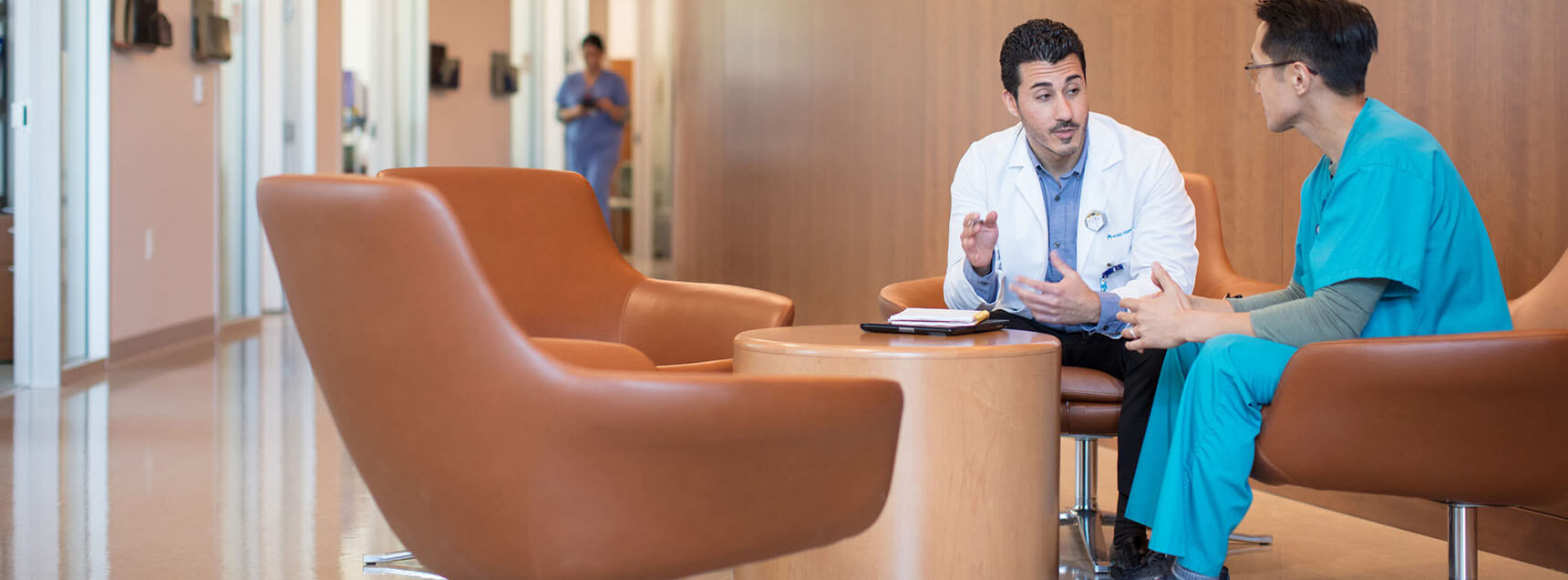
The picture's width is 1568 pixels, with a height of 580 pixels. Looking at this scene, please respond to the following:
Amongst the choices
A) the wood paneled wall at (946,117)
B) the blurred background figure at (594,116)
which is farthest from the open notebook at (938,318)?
the blurred background figure at (594,116)

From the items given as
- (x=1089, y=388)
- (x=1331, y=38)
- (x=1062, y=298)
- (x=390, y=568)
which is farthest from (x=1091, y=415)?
Answer: (x=390, y=568)

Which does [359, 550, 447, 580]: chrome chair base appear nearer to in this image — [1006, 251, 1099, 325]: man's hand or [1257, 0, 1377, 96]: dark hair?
[1006, 251, 1099, 325]: man's hand

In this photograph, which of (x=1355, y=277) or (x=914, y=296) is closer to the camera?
(x=1355, y=277)

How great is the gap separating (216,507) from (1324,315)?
254cm

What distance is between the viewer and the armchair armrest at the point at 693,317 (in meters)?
3.00

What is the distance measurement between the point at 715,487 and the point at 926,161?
370 centimetres

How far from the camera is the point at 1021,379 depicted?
2.14m

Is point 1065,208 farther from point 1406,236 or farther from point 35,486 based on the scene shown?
point 35,486

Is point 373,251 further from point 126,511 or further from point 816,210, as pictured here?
point 816,210

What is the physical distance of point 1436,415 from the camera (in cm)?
203

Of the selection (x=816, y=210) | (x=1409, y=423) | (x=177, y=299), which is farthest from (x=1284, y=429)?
(x=177, y=299)

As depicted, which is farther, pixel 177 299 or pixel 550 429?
pixel 177 299

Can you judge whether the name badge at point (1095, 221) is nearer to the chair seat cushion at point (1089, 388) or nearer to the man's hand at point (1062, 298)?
the man's hand at point (1062, 298)

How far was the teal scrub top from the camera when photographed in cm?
211
